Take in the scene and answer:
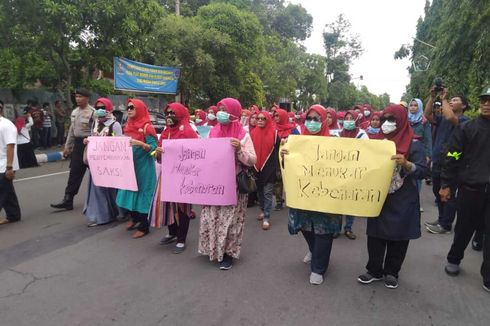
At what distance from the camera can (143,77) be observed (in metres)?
14.7

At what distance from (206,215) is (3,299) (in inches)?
71.1

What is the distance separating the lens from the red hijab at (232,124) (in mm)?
3723

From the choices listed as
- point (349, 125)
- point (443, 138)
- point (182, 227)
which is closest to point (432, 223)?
point (443, 138)

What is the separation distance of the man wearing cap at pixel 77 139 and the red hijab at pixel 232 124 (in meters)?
2.66

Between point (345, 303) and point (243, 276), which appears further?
point (243, 276)

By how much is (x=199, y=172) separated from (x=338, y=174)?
1346mm

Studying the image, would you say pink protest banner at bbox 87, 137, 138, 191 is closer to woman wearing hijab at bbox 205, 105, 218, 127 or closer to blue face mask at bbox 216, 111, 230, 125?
blue face mask at bbox 216, 111, 230, 125

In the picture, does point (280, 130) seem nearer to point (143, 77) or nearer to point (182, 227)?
point (182, 227)

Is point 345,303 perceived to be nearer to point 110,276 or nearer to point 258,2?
point 110,276

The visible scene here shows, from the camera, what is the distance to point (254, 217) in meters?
5.69

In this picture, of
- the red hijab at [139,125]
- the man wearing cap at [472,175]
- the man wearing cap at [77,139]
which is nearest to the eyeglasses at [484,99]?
the man wearing cap at [472,175]

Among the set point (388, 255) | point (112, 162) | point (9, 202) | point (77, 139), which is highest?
point (77, 139)

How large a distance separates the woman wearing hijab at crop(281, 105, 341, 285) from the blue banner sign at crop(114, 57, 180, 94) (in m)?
10.8

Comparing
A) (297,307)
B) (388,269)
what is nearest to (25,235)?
(297,307)
